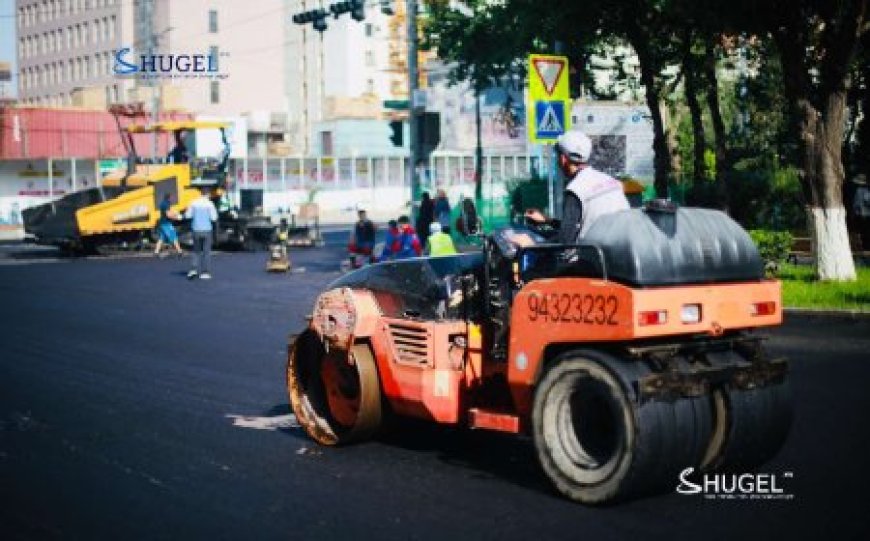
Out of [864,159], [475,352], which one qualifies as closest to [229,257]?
[864,159]

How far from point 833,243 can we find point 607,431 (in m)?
11.9

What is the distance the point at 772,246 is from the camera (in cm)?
1898

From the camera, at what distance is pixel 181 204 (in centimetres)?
3338

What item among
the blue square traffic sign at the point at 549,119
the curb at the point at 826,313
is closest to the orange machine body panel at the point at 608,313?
the curb at the point at 826,313

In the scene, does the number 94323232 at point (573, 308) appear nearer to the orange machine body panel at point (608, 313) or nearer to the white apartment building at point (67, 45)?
the orange machine body panel at point (608, 313)

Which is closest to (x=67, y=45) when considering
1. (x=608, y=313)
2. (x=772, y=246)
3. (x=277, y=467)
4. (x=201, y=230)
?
(x=201, y=230)

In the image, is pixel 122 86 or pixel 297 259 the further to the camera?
pixel 122 86

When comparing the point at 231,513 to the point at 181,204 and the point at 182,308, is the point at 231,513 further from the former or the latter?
the point at 181,204

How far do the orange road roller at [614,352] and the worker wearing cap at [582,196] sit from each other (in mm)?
183

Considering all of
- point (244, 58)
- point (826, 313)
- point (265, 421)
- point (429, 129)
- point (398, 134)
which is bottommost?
point (265, 421)

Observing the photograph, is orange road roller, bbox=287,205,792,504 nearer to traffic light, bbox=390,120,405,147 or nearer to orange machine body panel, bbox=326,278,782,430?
orange machine body panel, bbox=326,278,782,430

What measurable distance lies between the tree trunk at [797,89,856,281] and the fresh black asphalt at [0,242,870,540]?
12.4 ft

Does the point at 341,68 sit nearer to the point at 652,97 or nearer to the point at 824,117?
the point at 652,97

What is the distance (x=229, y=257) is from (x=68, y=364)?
19970mm
